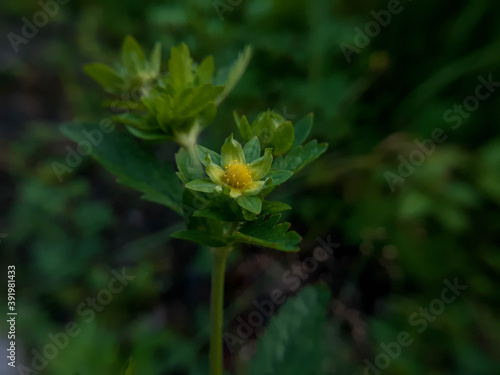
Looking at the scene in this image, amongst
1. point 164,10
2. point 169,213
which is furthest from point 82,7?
point 169,213

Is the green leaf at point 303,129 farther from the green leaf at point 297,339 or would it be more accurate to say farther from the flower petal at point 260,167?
the green leaf at point 297,339

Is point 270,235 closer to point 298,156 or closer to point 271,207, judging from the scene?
point 271,207

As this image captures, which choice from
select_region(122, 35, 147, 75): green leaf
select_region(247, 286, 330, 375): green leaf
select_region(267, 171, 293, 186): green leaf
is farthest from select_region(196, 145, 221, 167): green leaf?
select_region(247, 286, 330, 375): green leaf

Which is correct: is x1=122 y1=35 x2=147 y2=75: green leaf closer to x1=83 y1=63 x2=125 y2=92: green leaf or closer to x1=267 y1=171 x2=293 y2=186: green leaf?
x1=83 y1=63 x2=125 y2=92: green leaf

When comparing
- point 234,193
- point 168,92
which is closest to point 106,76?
point 168,92

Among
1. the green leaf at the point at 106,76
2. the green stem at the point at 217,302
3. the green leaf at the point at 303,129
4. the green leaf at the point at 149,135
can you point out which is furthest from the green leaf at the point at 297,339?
the green leaf at the point at 106,76

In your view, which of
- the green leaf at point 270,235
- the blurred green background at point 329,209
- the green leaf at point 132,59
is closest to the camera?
the green leaf at point 270,235
